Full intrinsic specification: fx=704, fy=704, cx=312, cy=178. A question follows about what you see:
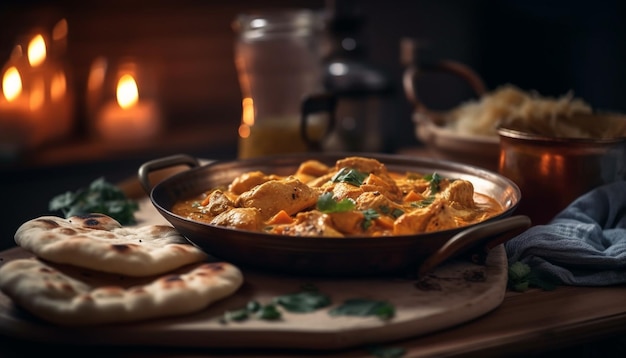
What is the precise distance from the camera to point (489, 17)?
7.20 meters

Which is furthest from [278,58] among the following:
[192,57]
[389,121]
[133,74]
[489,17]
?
[489,17]

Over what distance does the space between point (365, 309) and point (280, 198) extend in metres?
0.61

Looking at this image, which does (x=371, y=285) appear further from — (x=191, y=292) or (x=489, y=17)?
(x=489, y=17)

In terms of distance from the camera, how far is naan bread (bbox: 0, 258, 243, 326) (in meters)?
1.80

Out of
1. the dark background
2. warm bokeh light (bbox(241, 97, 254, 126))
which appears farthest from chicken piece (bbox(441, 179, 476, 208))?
the dark background

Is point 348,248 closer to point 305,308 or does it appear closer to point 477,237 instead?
point 305,308

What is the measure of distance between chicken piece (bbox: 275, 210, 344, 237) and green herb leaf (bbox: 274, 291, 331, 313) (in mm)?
186

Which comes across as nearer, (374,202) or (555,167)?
(374,202)

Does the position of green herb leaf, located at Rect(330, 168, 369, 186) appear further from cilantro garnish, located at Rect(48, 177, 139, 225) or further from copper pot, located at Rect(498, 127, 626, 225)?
cilantro garnish, located at Rect(48, 177, 139, 225)

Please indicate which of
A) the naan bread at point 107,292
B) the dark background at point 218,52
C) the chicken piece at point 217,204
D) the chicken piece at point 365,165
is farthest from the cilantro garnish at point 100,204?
the dark background at point 218,52

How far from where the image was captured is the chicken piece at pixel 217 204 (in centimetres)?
249

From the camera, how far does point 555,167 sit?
2.72 m

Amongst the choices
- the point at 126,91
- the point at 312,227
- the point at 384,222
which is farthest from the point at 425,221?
the point at 126,91

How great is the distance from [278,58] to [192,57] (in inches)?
87.4
